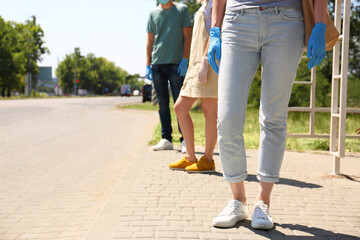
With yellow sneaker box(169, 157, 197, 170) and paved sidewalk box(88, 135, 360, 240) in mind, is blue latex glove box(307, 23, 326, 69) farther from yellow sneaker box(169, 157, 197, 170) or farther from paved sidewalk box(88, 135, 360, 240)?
yellow sneaker box(169, 157, 197, 170)

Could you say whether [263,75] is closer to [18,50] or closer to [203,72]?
[203,72]

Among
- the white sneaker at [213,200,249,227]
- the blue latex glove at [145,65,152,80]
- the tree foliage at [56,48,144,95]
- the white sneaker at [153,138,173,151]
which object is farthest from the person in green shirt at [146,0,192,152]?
the tree foliage at [56,48,144,95]

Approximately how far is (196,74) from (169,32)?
1678mm

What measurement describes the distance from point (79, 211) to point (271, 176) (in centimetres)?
153

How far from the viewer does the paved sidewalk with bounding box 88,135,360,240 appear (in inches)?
97.8

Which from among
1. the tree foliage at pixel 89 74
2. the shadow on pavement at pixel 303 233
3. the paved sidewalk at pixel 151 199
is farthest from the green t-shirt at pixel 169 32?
the tree foliage at pixel 89 74

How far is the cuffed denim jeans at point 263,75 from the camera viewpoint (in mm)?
2602

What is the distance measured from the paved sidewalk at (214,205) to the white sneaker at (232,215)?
38 mm

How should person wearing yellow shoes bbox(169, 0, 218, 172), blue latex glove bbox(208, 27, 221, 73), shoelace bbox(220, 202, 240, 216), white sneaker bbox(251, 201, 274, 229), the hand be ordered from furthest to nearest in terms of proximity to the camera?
person wearing yellow shoes bbox(169, 0, 218, 172) → the hand → blue latex glove bbox(208, 27, 221, 73) → shoelace bbox(220, 202, 240, 216) → white sneaker bbox(251, 201, 274, 229)

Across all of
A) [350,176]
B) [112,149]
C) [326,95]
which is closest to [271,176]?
[350,176]

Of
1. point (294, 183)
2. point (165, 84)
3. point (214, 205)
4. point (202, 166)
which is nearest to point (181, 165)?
point (202, 166)

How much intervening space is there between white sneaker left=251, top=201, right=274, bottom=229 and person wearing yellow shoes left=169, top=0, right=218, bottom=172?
166cm

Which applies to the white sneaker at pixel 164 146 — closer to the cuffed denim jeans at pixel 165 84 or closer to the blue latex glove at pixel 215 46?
the cuffed denim jeans at pixel 165 84

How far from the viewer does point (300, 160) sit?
17.7ft
